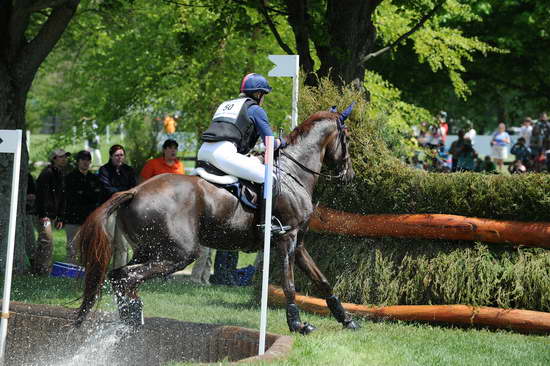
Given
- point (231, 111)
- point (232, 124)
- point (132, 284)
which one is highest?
point (231, 111)

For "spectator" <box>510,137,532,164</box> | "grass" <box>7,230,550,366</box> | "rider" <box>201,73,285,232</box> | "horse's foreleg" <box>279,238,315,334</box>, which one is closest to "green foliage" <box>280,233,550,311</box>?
"grass" <box>7,230,550,366</box>

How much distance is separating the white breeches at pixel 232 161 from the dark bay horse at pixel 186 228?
0.74 feet

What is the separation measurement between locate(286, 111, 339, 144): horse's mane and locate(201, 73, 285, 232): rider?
80 centimetres

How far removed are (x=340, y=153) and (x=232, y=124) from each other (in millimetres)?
1581

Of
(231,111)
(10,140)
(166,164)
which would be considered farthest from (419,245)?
(166,164)

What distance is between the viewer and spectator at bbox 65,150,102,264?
1462 centimetres

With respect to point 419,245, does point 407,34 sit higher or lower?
higher

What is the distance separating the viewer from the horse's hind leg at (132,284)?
27.7 ft

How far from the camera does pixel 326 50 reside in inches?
521

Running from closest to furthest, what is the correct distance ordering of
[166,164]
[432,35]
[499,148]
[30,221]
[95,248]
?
[95,248] < [166,164] < [30,221] < [432,35] < [499,148]

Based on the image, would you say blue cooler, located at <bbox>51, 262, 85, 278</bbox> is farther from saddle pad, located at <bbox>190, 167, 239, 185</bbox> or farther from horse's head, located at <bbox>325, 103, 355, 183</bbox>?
saddle pad, located at <bbox>190, 167, 239, 185</bbox>

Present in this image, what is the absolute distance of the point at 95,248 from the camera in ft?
27.5

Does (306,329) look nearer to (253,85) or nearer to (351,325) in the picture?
(351,325)

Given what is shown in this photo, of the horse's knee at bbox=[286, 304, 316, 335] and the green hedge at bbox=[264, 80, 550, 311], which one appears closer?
the horse's knee at bbox=[286, 304, 316, 335]
